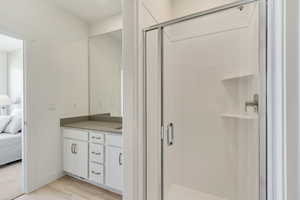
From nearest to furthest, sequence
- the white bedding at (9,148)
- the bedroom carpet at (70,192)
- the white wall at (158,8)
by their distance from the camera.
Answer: the white wall at (158,8) < the bedroom carpet at (70,192) < the white bedding at (9,148)

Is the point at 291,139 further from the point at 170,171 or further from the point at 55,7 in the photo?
the point at 55,7

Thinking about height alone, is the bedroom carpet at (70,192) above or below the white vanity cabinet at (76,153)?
below

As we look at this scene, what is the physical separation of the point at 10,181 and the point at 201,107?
9.64 feet

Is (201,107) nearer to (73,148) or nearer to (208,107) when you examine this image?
(208,107)

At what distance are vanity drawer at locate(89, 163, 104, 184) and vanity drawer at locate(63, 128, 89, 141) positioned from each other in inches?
15.9

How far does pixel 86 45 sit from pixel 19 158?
2480mm

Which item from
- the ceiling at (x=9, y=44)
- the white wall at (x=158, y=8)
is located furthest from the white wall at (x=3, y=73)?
the white wall at (x=158, y=8)

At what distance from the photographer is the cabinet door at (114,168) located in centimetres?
223

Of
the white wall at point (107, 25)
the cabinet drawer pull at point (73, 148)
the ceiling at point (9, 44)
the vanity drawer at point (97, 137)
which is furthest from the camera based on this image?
the ceiling at point (9, 44)

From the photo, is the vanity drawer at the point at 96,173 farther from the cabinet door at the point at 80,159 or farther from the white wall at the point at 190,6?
the white wall at the point at 190,6

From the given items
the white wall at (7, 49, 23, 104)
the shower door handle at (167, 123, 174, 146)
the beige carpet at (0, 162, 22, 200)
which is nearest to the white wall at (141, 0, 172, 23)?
the shower door handle at (167, 123, 174, 146)

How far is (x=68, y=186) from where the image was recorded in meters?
2.48

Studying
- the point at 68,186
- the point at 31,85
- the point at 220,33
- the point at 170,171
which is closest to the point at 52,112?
the point at 31,85

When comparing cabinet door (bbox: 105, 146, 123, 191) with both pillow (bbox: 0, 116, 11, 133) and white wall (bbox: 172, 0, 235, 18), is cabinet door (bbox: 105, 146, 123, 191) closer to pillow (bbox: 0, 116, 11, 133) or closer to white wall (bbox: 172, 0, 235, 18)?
white wall (bbox: 172, 0, 235, 18)
